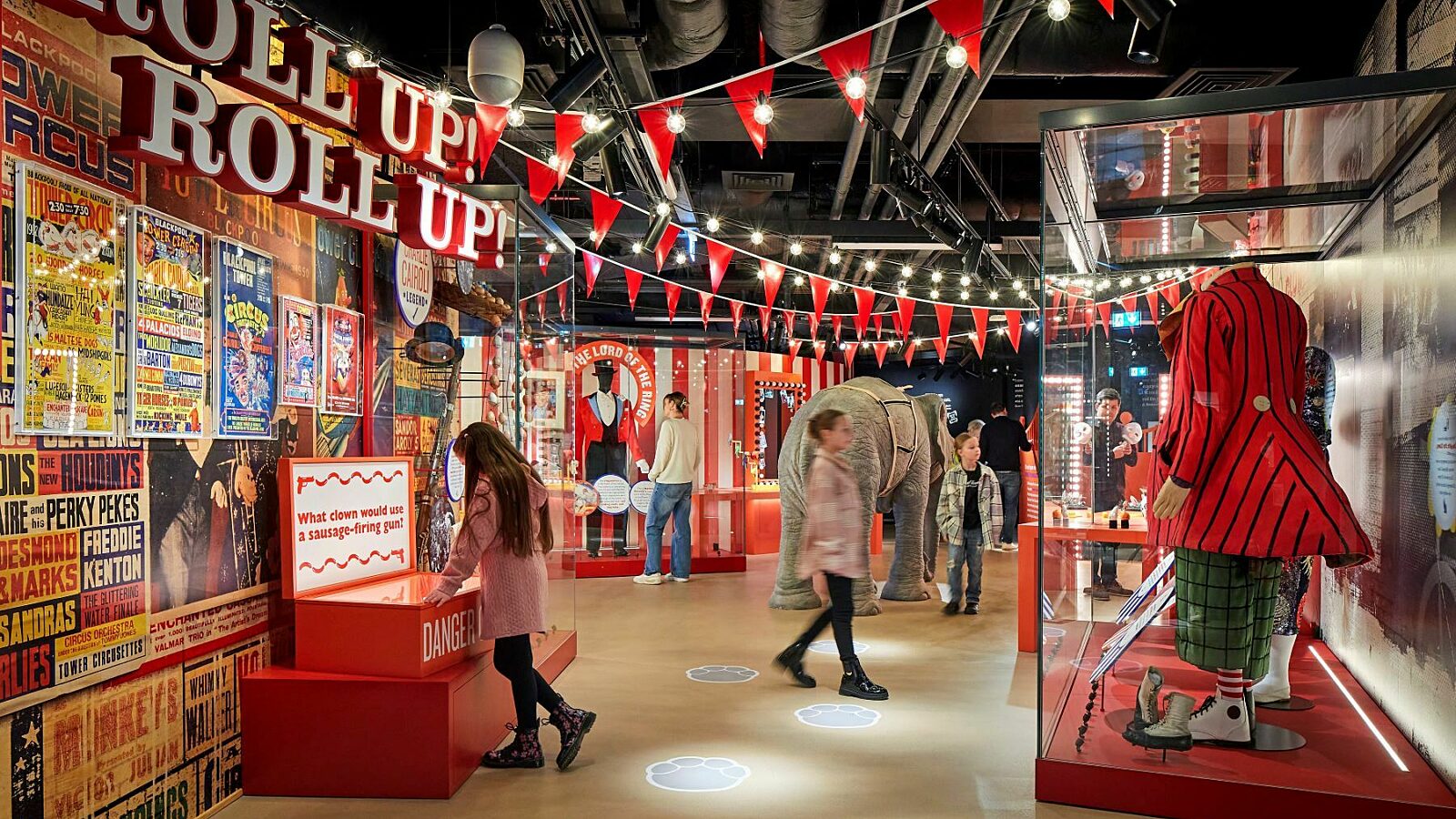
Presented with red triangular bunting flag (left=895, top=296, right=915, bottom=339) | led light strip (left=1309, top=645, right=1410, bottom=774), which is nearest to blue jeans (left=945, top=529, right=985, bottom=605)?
led light strip (left=1309, top=645, right=1410, bottom=774)

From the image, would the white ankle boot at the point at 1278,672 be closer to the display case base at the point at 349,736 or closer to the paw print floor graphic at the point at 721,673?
the paw print floor graphic at the point at 721,673

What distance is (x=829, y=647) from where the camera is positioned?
6121mm

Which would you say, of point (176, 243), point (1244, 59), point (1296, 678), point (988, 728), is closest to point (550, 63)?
point (176, 243)

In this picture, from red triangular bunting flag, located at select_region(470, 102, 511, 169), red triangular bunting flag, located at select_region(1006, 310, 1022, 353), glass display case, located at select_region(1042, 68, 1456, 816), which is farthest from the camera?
red triangular bunting flag, located at select_region(1006, 310, 1022, 353)

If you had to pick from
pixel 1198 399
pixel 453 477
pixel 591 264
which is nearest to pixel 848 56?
pixel 1198 399

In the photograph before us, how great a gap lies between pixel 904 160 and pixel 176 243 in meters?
5.34

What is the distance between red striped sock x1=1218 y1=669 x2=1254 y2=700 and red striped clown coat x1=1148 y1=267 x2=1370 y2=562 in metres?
0.52

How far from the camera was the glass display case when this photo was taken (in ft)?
11.2

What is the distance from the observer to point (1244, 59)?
18.0 ft

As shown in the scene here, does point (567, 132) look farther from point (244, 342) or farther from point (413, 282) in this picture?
point (244, 342)

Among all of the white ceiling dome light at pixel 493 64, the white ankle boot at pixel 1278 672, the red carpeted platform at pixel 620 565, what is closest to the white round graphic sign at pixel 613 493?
the red carpeted platform at pixel 620 565

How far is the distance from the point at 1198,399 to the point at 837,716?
2.08 metres

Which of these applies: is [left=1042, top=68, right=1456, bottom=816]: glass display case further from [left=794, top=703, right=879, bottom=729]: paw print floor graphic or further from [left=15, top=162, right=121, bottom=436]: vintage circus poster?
[left=15, top=162, right=121, bottom=436]: vintage circus poster

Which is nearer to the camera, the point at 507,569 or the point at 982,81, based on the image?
the point at 507,569
